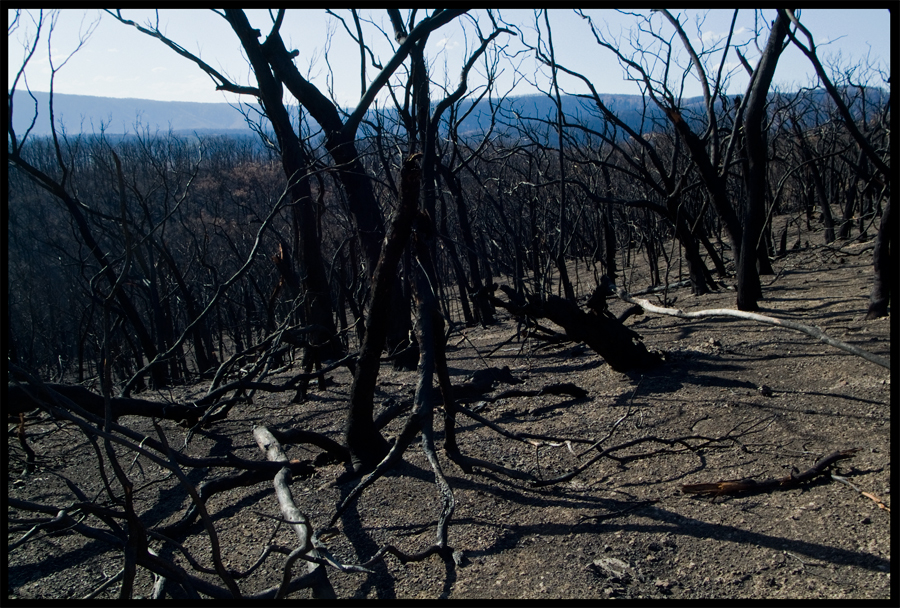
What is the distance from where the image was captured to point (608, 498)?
2803mm

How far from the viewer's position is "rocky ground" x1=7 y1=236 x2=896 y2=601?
2.21 m

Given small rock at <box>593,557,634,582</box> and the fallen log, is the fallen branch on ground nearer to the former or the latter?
small rock at <box>593,557,634,582</box>

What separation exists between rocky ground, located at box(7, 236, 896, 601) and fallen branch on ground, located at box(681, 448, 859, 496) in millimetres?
44

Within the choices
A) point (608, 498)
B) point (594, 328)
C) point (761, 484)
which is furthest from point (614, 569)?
point (594, 328)

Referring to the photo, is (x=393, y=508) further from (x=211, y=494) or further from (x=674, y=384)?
(x=674, y=384)

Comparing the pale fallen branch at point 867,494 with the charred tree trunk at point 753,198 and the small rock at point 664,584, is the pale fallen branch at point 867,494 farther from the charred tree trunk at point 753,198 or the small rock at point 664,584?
the charred tree trunk at point 753,198

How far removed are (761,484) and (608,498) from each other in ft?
2.13

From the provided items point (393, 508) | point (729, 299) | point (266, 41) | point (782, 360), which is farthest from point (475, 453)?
point (729, 299)

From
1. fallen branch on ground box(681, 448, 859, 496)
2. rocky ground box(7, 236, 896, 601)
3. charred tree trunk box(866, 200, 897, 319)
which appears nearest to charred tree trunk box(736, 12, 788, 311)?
rocky ground box(7, 236, 896, 601)

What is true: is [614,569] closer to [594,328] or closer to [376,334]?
[376,334]

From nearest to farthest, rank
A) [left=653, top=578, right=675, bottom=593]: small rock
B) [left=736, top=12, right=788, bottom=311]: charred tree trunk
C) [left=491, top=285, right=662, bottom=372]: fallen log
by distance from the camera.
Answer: [left=653, top=578, right=675, bottom=593]: small rock < [left=491, top=285, right=662, bottom=372]: fallen log < [left=736, top=12, right=788, bottom=311]: charred tree trunk

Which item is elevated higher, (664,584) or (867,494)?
(867,494)

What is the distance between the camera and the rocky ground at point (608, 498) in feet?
7.23

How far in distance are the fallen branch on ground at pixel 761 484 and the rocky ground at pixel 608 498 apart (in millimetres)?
44
